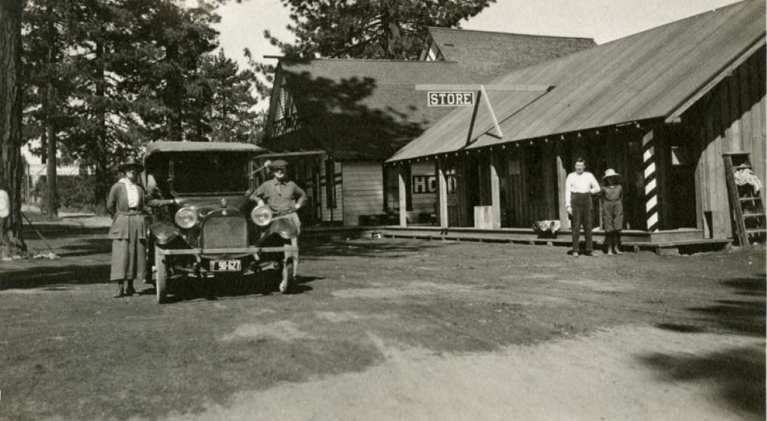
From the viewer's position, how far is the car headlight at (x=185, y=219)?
30.1 ft

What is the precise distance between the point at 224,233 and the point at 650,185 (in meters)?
9.47

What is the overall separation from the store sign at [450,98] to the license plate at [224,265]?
12.0 m

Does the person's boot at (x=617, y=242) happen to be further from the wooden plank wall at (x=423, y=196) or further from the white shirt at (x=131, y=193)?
the wooden plank wall at (x=423, y=196)

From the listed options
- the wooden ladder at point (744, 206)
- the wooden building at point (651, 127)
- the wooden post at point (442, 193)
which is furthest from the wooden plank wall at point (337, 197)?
the wooden ladder at point (744, 206)

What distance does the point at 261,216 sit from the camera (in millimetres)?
9578

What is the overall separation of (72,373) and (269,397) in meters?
1.91

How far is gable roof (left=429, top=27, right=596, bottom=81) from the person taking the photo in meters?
35.6

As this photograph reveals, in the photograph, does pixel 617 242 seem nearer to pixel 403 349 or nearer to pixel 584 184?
pixel 584 184

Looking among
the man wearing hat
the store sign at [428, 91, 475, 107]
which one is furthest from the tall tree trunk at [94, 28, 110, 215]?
the man wearing hat

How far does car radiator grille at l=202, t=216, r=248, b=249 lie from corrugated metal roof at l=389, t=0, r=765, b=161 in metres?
8.75

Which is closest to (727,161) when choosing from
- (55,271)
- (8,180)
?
(55,271)

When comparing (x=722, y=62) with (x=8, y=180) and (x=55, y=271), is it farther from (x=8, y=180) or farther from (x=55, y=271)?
(x=8, y=180)

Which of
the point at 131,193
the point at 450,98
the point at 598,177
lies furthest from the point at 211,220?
the point at 450,98

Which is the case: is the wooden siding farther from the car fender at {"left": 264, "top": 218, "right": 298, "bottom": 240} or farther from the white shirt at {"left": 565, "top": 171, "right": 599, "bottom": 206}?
the car fender at {"left": 264, "top": 218, "right": 298, "bottom": 240}
